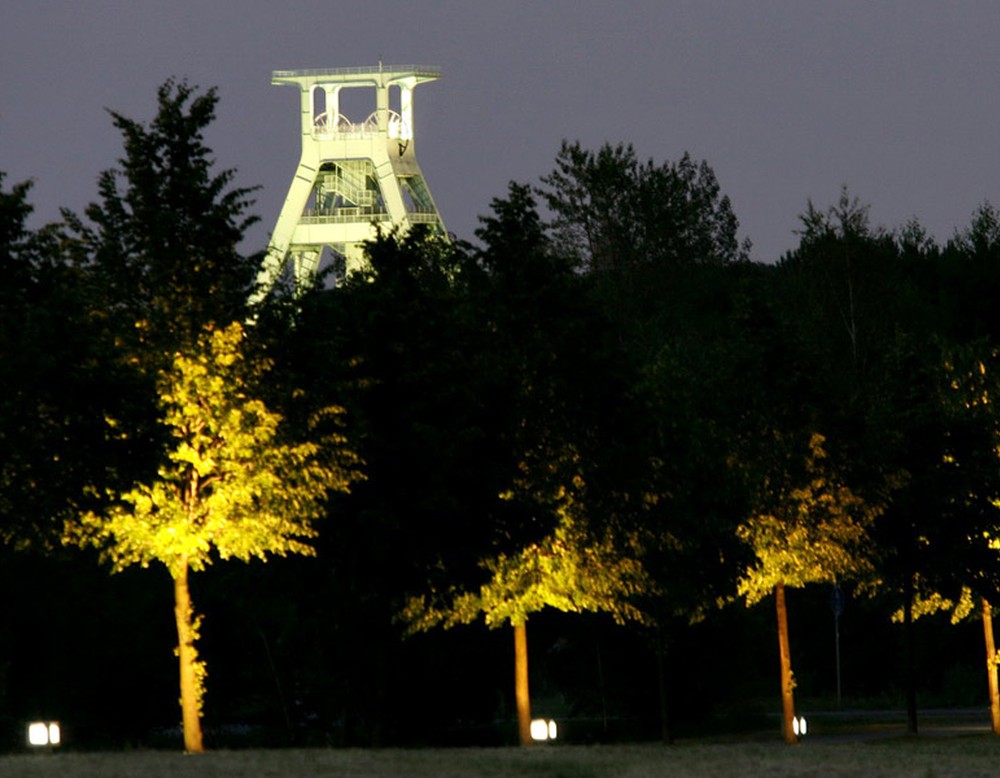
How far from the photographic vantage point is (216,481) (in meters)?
34.6

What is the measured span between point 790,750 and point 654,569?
26.3ft

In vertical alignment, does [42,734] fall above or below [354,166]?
below

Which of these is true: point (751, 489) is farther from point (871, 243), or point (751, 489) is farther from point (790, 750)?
point (871, 243)

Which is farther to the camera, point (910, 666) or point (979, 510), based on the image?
point (979, 510)

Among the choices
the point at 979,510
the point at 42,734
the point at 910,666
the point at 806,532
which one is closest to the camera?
the point at 42,734

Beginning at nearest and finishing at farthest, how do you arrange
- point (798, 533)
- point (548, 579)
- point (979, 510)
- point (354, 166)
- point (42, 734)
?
1. point (42, 734)
2. point (548, 579)
3. point (798, 533)
4. point (979, 510)
5. point (354, 166)

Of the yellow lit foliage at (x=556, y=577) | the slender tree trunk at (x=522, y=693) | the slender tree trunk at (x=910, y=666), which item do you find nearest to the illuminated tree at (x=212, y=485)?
the yellow lit foliage at (x=556, y=577)

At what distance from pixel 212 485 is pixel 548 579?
23.9 feet

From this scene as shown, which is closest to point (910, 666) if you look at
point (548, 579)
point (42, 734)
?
point (548, 579)

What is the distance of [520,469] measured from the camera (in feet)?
131

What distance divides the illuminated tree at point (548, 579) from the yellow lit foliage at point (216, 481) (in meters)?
4.70

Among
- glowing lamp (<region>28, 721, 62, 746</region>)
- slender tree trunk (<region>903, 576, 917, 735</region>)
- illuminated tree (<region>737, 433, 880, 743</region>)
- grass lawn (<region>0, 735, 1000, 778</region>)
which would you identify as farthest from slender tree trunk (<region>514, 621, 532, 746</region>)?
slender tree trunk (<region>903, 576, 917, 735</region>)

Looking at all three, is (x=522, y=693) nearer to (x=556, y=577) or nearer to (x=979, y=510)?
(x=556, y=577)

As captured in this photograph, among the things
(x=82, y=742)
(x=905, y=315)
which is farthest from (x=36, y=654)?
(x=905, y=315)
